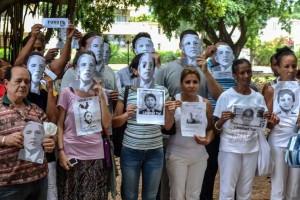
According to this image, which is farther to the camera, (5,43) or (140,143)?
(5,43)

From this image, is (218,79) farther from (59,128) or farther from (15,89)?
(15,89)

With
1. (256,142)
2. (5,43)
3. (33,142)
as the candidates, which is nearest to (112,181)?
(33,142)

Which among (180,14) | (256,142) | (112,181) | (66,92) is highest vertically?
(180,14)

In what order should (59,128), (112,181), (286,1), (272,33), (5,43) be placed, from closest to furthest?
(59,128)
(112,181)
(5,43)
(286,1)
(272,33)

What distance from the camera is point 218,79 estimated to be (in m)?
5.46

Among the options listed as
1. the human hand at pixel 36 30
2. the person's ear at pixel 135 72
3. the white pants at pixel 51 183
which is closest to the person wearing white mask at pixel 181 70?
the person's ear at pixel 135 72

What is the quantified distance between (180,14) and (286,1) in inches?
133

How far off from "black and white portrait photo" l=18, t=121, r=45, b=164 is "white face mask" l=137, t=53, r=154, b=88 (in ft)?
4.14

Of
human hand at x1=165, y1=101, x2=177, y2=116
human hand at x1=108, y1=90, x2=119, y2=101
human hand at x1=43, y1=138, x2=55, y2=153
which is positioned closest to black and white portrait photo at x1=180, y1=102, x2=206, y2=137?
human hand at x1=165, y1=101, x2=177, y2=116

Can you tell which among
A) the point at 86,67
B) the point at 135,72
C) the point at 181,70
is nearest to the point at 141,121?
the point at 135,72

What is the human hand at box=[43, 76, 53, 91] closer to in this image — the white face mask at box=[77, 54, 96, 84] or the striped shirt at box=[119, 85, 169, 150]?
the white face mask at box=[77, 54, 96, 84]

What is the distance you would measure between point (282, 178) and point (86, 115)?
2.14m

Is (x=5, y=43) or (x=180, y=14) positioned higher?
(x=180, y=14)

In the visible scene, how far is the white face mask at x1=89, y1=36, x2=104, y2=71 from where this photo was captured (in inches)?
193
